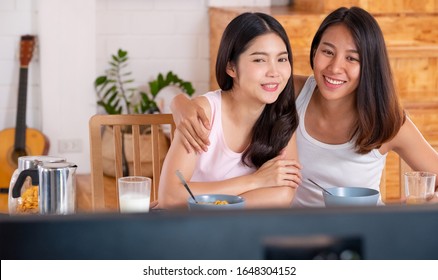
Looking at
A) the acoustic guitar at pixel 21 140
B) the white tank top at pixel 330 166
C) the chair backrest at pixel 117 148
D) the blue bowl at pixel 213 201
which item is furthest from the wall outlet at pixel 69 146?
the blue bowl at pixel 213 201

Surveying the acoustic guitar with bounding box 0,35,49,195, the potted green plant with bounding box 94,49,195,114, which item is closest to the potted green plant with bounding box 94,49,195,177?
the potted green plant with bounding box 94,49,195,114

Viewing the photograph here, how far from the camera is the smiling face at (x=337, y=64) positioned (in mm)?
2076

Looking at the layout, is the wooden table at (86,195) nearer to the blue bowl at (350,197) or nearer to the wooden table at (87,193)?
the wooden table at (87,193)

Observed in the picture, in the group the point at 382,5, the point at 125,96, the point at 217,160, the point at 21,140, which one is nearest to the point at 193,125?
the point at 217,160

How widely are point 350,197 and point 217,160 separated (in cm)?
51

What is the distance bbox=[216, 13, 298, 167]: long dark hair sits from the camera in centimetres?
204

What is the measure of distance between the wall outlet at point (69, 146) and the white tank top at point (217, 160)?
2.78 meters

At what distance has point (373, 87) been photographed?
2066mm

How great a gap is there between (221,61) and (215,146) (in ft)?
0.72

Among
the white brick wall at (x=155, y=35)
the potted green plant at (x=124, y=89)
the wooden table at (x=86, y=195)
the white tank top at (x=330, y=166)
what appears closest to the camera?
the white tank top at (x=330, y=166)

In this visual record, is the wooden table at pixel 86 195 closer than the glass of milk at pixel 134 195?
No

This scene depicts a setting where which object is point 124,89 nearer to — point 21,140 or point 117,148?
point 21,140
